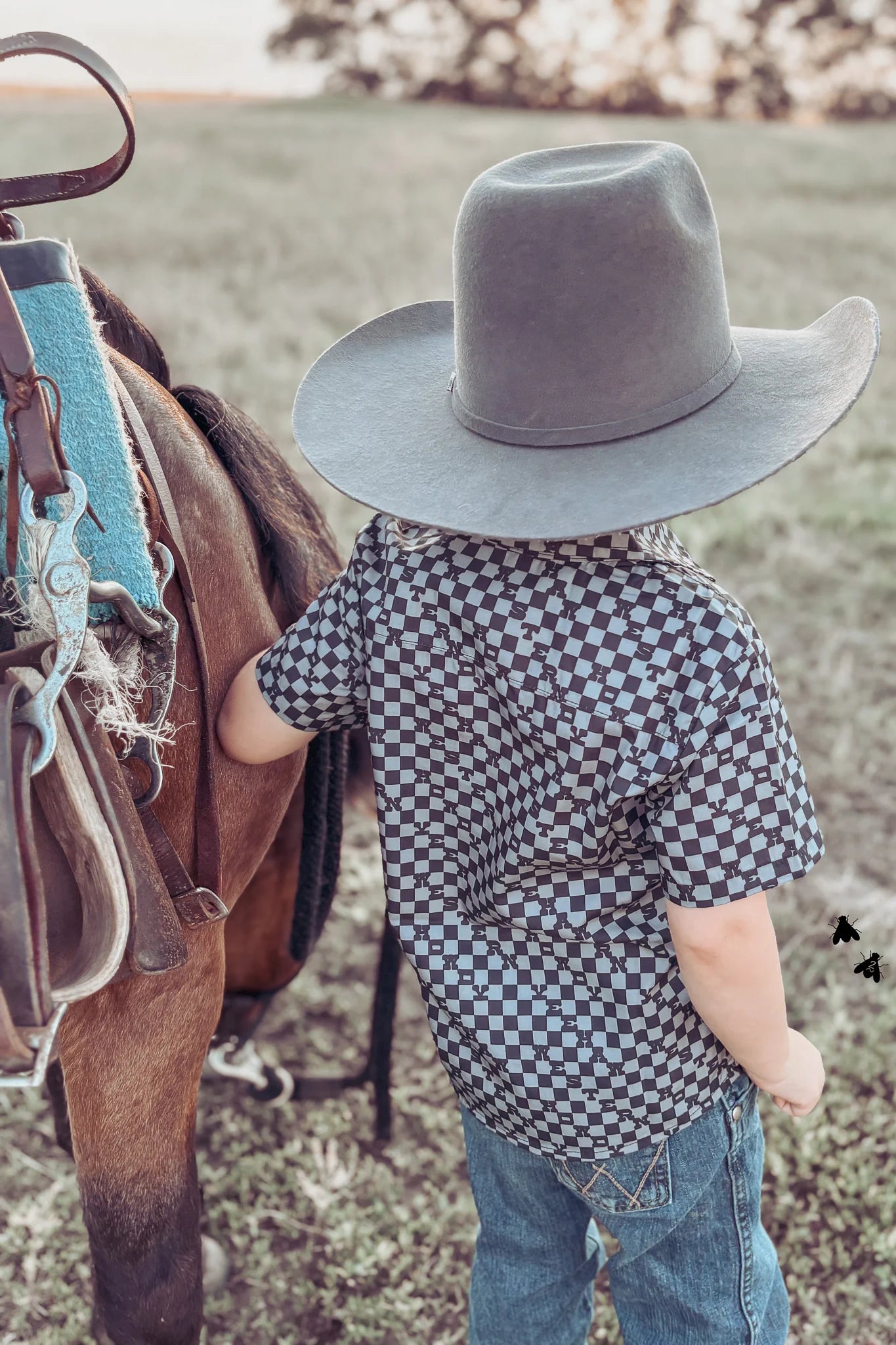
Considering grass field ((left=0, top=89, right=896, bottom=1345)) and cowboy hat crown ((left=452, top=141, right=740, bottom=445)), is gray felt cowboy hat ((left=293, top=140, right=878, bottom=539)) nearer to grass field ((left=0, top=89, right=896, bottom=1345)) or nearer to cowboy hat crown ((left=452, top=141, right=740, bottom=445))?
cowboy hat crown ((left=452, top=141, right=740, bottom=445))

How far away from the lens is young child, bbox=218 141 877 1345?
0.99 m

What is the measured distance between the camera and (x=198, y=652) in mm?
1244

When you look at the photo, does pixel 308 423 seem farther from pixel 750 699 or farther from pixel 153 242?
pixel 153 242

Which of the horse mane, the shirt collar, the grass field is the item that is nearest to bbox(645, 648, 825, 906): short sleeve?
the shirt collar

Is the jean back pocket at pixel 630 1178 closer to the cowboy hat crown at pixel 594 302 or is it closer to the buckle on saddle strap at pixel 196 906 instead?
the buckle on saddle strap at pixel 196 906

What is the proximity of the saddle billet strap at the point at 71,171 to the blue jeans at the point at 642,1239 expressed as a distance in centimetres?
112

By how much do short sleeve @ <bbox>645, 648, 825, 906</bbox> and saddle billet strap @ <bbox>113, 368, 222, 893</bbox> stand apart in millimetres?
517

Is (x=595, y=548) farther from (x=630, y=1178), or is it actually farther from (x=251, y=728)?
(x=630, y=1178)

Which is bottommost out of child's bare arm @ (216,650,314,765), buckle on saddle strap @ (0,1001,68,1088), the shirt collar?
buckle on saddle strap @ (0,1001,68,1088)

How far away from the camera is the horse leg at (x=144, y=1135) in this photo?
1.25 m

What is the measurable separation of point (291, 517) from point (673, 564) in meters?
0.62

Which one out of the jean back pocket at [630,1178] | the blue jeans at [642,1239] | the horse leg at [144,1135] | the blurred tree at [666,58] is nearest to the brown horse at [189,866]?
the horse leg at [144,1135]

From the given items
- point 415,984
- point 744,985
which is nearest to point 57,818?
point 744,985

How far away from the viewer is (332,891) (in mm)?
1784
